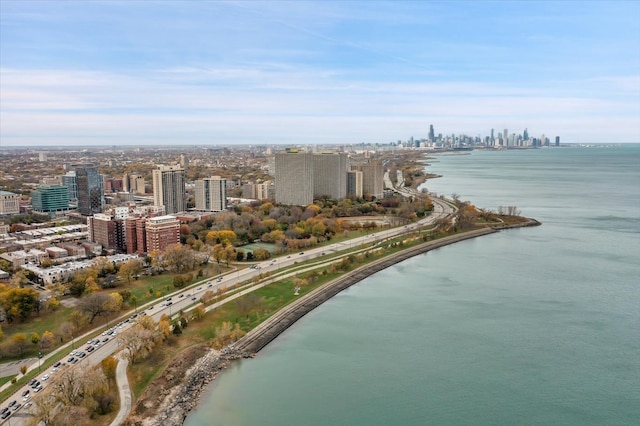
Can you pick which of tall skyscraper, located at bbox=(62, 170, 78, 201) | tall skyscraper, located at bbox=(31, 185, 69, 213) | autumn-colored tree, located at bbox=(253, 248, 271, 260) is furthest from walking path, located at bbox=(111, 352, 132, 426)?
tall skyscraper, located at bbox=(62, 170, 78, 201)

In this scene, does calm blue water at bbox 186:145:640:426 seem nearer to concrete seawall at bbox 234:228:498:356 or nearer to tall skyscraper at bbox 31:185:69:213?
concrete seawall at bbox 234:228:498:356

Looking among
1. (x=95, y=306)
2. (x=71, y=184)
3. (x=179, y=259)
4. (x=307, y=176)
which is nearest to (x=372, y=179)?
(x=307, y=176)

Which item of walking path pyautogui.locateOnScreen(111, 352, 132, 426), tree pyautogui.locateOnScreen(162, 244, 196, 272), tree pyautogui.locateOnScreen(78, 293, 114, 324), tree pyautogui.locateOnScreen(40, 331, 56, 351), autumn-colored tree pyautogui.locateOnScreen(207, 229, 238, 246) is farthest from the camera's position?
autumn-colored tree pyautogui.locateOnScreen(207, 229, 238, 246)

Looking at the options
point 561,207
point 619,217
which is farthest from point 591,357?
point 561,207

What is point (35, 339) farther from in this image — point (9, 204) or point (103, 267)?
point (9, 204)

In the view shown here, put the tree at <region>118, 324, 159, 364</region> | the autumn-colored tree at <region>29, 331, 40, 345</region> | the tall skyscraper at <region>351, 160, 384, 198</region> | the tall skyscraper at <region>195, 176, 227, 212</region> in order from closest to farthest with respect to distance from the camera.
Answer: the tree at <region>118, 324, 159, 364</region> → the autumn-colored tree at <region>29, 331, 40, 345</region> → the tall skyscraper at <region>195, 176, 227, 212</region> → the tall skyscraper at <region>351, 160, 384, 198</region>

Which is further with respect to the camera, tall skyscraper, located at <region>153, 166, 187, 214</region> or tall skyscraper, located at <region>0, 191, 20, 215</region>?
tall skyscraper, located at <region>0, 191, 20, 215</region>
